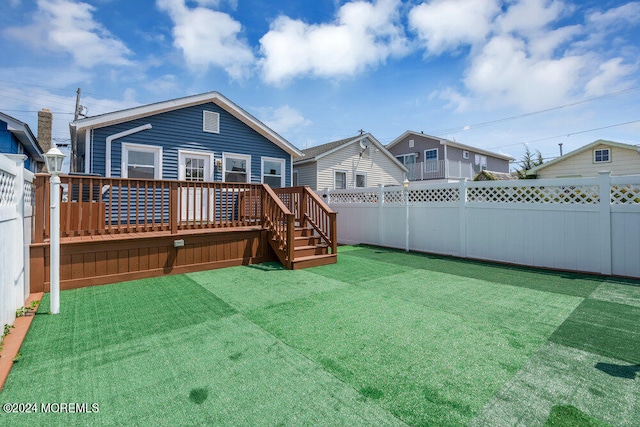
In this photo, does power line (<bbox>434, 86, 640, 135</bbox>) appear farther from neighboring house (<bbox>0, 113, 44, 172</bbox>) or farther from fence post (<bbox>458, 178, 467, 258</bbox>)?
neighboring house (<bbox>0, 113, 44, 172</bbox>)

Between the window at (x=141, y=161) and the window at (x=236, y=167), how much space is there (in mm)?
1722

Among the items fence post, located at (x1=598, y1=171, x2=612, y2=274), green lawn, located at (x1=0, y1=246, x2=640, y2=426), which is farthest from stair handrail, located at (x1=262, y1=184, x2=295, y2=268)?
fence post, located at (x1=598, y1=171, x2=612, y2=274)

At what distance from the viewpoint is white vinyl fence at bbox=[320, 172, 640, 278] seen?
4.89 meters

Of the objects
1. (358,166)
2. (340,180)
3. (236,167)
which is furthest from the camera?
(358,166)

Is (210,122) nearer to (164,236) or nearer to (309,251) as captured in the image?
(164,236)

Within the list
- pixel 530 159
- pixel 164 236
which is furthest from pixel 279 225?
pixel 530 159

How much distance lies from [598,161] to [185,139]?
18846mm

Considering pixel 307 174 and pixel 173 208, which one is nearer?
pixel 173 208

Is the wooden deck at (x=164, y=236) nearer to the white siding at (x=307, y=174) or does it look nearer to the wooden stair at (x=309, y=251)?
the wooden stair at (x=309, y=251)

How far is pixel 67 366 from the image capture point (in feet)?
7.50

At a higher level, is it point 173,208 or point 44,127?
point 44,127

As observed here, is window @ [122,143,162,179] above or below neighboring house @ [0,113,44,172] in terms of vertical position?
below

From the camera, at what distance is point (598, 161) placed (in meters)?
15.2

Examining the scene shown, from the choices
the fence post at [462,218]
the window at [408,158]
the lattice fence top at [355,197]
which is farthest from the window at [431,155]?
the fence post at [462,218]
